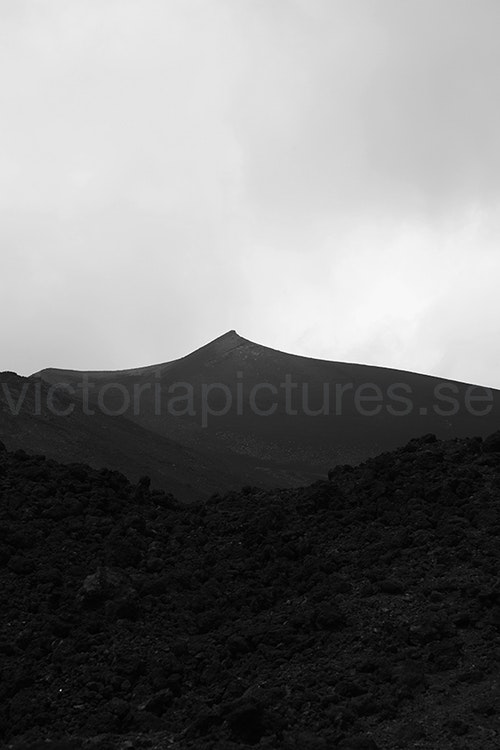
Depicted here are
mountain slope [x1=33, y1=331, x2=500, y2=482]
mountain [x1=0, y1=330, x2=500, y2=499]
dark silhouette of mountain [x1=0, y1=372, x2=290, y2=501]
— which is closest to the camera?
dark silhouette of mountain [x1=0, y1=372, x2=290, y2=501]

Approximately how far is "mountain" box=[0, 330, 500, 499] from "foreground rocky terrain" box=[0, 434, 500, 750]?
1090 inches

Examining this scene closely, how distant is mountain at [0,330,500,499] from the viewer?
4544cm

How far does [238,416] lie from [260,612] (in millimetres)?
60171

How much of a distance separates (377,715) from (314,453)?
53.4 metres

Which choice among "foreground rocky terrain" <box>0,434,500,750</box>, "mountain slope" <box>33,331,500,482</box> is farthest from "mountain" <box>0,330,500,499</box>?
"foreground rocky terrain" <box>0,434,500,750</box>

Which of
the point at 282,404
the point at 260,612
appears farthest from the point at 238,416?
the point at 260,612

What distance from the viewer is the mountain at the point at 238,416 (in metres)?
45.4

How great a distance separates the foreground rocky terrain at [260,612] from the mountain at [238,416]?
90.8ft

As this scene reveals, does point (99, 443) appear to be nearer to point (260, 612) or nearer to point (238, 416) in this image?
point (238, 416)

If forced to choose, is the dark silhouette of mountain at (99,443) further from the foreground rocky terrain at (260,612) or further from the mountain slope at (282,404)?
the foreground rocky terrain at (260,612)

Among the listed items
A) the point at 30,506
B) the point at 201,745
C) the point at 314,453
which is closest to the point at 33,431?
the point at 314,453

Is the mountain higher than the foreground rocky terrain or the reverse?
higher

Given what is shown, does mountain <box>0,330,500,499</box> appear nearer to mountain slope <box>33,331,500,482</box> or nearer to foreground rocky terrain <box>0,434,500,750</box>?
mountain slope <box>33,331,500,482</box>

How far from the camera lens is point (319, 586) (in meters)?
9.49
